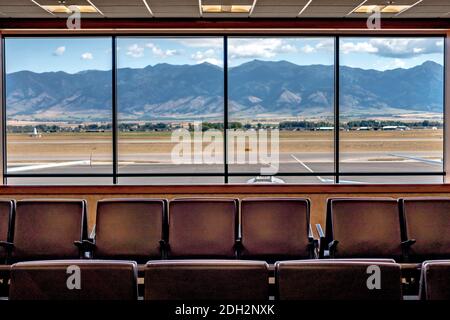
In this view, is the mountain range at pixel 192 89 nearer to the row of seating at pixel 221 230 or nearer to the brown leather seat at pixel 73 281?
the row of seating at pixel 221 230

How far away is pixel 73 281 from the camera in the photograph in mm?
2145

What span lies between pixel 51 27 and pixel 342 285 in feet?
18.3

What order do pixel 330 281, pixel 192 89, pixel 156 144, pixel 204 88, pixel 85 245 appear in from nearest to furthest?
pixel 330 281 < pixel 85 245 < pixel 204 88 < pixel 192 89 < pixel 156 144

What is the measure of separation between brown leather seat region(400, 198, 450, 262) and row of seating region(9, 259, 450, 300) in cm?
214

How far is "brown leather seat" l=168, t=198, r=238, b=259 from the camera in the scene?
4113 mm

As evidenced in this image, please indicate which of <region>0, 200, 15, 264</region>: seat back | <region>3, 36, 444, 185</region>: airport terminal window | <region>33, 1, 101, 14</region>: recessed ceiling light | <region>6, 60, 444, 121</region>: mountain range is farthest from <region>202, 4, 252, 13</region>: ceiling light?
<region>0, 200, 15, 264</region>: seat back

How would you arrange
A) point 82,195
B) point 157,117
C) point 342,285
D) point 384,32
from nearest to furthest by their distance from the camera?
1. point 342,285
2. point 82,195
3. point 384,32
4. point 157,117

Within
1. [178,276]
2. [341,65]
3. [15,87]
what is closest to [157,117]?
[15,87]

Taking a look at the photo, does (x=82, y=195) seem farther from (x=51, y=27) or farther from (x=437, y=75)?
(x=437, y=75)

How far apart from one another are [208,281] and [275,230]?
211 centimetres

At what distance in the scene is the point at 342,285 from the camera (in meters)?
2.12

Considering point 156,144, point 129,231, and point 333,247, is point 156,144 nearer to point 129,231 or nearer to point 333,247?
point 129,231

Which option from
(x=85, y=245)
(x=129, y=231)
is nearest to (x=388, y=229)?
(x=129, y=231)

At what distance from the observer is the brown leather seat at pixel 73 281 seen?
2.13 metres
